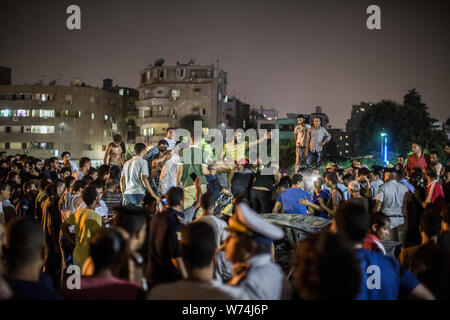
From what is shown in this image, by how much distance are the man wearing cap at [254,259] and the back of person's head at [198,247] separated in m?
0.34

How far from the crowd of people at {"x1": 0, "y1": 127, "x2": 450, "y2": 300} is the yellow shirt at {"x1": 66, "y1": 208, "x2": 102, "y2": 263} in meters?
0.01

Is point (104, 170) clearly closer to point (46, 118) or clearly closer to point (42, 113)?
point (46, 118)

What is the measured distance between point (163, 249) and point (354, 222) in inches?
87.5

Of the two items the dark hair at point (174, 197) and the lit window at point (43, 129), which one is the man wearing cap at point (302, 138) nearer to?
the dark hair at point (174, 197)

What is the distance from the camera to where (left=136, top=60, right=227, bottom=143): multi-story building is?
7400 centimetres

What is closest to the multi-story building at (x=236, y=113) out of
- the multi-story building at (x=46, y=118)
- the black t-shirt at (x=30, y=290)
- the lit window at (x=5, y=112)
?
the multi-story building at (x=46, y=118)

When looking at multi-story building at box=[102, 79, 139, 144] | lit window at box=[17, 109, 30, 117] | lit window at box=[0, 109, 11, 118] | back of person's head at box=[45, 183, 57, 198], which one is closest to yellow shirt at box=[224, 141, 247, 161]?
back of person's head at box=[45, 183, 57, 198]

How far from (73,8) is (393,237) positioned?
959 cm

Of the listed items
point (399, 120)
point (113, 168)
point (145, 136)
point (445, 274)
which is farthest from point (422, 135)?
point (445, 274)

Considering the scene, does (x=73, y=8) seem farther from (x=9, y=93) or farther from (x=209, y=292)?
(x=9, y=93)

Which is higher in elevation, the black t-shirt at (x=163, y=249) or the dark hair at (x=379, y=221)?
the dark hair at (x=379, y=221)

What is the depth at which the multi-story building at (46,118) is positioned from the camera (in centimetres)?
6912

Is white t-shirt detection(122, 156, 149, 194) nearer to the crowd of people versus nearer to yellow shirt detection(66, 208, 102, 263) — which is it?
the crowd of people
